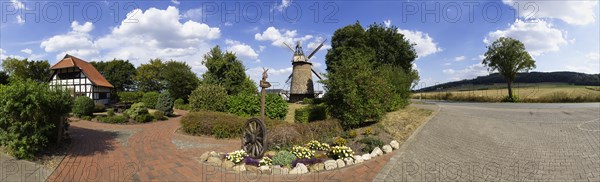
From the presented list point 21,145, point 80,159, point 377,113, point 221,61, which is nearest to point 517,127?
point 377,113

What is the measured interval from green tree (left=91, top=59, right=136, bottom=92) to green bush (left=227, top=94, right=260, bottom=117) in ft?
138

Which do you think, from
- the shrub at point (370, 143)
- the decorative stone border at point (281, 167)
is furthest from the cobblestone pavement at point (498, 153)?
the decorative stone border at point (281, 167)

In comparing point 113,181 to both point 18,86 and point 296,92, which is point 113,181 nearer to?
point 18,86

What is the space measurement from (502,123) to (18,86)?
1889 cm

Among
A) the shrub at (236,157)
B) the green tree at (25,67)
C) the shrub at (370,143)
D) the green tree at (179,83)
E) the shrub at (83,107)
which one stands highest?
the green tree at (25,67)

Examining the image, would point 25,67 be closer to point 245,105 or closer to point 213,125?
point 245,105

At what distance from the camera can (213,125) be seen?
1243 cm

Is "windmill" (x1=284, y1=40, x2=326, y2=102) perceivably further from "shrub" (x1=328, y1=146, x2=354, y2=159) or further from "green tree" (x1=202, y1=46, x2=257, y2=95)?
"shrub" (x1=328, y1=146, x2=354, y2=159)

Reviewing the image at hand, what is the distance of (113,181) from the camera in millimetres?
6191

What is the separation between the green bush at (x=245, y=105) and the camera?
1717 cm

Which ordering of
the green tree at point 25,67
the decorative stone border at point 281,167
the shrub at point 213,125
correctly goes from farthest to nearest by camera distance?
1. the green tree at point 25,67
2. the shrub at point 213,125
3. the decorative stone border at point 281,167

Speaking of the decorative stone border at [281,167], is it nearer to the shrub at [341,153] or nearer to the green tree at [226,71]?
the shrub at [341,153]

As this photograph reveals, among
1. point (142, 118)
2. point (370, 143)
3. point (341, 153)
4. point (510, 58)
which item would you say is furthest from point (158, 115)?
point (510, 58)

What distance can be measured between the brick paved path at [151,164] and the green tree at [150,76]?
1463 inches
